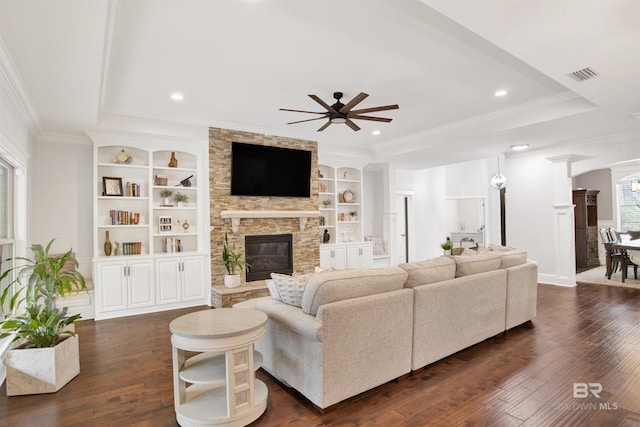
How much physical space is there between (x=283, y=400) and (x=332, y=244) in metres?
4.70

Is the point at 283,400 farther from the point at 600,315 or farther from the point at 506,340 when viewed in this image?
the point at 600,315

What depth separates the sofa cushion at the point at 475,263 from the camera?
3535 mm

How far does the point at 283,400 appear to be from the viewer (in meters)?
2.62

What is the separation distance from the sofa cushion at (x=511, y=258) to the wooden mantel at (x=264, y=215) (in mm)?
3420

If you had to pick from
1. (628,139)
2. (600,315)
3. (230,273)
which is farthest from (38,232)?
(628,139)

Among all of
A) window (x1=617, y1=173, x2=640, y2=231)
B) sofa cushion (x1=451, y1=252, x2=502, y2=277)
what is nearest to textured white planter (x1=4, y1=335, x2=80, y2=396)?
Result: sofa cushion (x1=451, y1=252, x2=502, y2=277)

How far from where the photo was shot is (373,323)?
103 inches

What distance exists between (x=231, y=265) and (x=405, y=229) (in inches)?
217

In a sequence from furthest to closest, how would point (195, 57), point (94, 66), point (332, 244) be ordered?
1. point (332, 244)
2. point (195, 57)
3. point (94, 66)

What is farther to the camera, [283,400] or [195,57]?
[195,57]

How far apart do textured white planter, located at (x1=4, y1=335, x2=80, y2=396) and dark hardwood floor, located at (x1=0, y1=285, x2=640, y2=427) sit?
84 millimetres

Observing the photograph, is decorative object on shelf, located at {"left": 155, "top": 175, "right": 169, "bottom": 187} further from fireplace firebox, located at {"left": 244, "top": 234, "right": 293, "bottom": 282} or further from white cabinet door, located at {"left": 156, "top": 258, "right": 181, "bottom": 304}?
fireplace firebox, located at {"left": 244, "top": 234, "right": 293, "bottom": 282}

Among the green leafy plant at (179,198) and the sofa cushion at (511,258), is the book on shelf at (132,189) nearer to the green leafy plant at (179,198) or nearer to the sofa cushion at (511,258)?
the green leafy plant at (179,198)

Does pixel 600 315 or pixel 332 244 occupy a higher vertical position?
pixel 332 244
